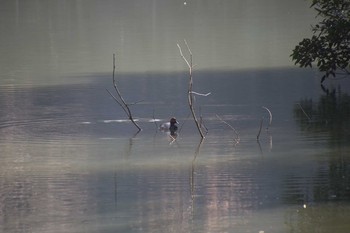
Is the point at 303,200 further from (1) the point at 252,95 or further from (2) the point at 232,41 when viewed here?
(2) the point at 232,41

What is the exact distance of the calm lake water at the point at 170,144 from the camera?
11.0 metres

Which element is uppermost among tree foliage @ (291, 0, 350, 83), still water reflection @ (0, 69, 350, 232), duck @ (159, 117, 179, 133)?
tree foliage @ (291, 0, 350, 83)

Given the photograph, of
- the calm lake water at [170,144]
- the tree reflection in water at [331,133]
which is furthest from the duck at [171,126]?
the tree reflection in water at [331,133]

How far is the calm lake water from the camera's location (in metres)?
11.0

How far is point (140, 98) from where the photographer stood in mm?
20500

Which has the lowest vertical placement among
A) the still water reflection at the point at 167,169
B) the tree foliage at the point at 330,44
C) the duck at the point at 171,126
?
the still water reflection at the point at 167,169

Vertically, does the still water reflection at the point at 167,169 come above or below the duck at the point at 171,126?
below

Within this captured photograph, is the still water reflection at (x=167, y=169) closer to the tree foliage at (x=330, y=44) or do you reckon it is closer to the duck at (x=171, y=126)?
the duck at (x=171, y=126)

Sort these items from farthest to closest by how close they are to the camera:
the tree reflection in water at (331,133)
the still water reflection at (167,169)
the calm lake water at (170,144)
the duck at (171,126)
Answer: the duck at (171,126) < the tree reflection in water at (331,133) < the calm lake water at (170,144) < the still water reflection at (167,169)

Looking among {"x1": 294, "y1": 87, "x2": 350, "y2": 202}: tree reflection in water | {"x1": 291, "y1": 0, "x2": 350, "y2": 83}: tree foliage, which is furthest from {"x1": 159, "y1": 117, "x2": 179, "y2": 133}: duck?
{"x1": 291, "y1": 0, "x2": 350, "y2": 83}: tree foliage

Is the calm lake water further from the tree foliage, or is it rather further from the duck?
the tree foliage

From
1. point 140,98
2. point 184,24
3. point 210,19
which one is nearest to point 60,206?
point 140,98

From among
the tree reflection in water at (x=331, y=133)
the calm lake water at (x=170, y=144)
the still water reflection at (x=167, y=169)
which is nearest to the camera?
the still water reflection at (x=167, y=169)

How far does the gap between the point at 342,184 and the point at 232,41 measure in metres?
21.4
